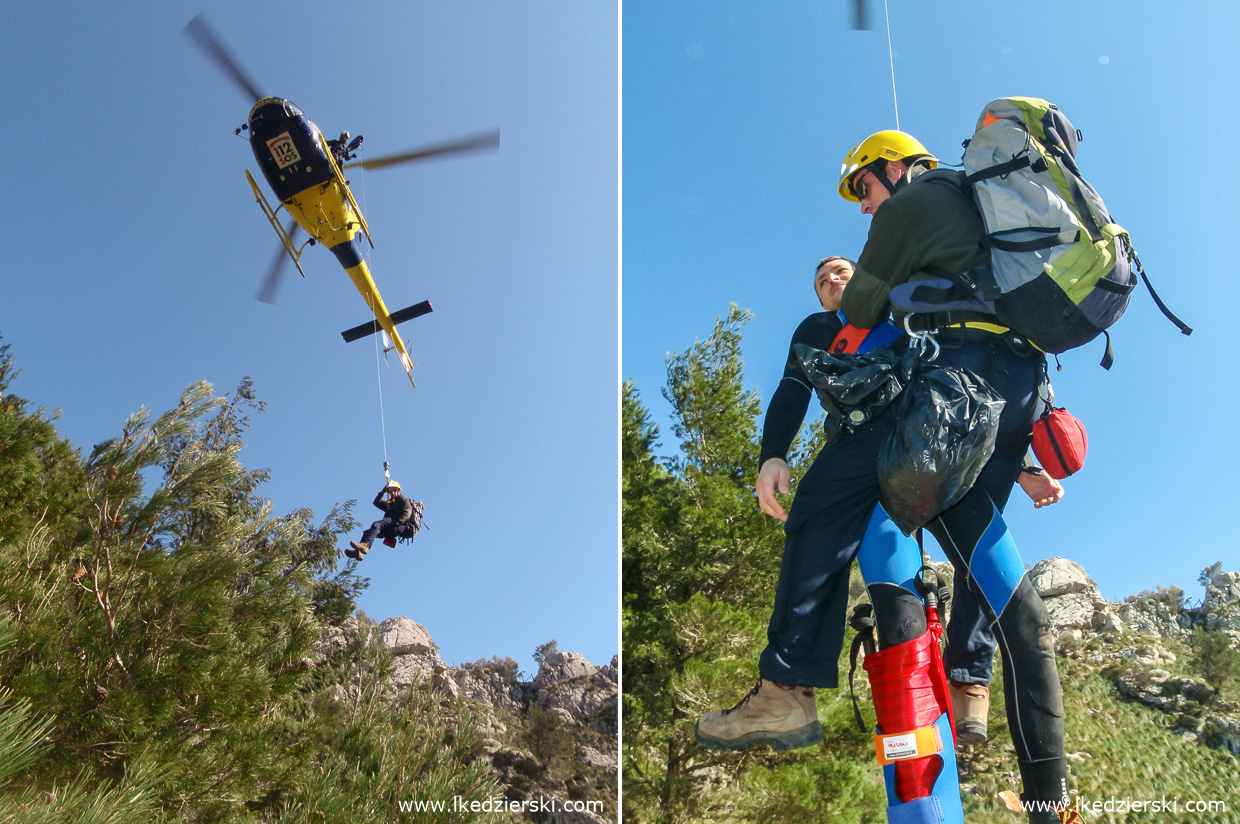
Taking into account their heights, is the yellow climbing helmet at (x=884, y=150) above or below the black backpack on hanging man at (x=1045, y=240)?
above

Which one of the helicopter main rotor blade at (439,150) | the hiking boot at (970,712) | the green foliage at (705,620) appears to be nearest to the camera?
the hiking boot at (970,712)

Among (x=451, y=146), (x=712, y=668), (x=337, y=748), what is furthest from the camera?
(x=451, y=146)

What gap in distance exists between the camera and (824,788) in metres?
5.96

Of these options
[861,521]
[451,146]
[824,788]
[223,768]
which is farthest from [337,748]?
[451,146]

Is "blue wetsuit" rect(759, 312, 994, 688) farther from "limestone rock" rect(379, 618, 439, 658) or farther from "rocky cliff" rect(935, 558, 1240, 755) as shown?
"limestone rock" rect(379, 618, 439, 658)

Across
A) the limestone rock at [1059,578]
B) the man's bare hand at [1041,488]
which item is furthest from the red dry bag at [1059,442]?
the limestone rock at [1059,578]

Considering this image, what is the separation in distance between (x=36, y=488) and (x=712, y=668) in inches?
192

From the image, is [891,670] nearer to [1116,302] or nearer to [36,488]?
[1116,302]

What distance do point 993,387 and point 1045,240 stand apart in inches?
17.2

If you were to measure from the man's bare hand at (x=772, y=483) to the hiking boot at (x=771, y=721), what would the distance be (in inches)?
21.2

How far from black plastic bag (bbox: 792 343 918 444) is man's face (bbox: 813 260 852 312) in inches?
25.8

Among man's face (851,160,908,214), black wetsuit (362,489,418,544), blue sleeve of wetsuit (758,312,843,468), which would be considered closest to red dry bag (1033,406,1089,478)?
blue sleeve of wetsuit (758,312,843,468)

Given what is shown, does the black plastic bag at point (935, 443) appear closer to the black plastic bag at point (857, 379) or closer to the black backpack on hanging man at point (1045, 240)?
the black plastic bag at point (857, 379)

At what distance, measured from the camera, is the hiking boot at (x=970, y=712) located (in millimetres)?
2281
